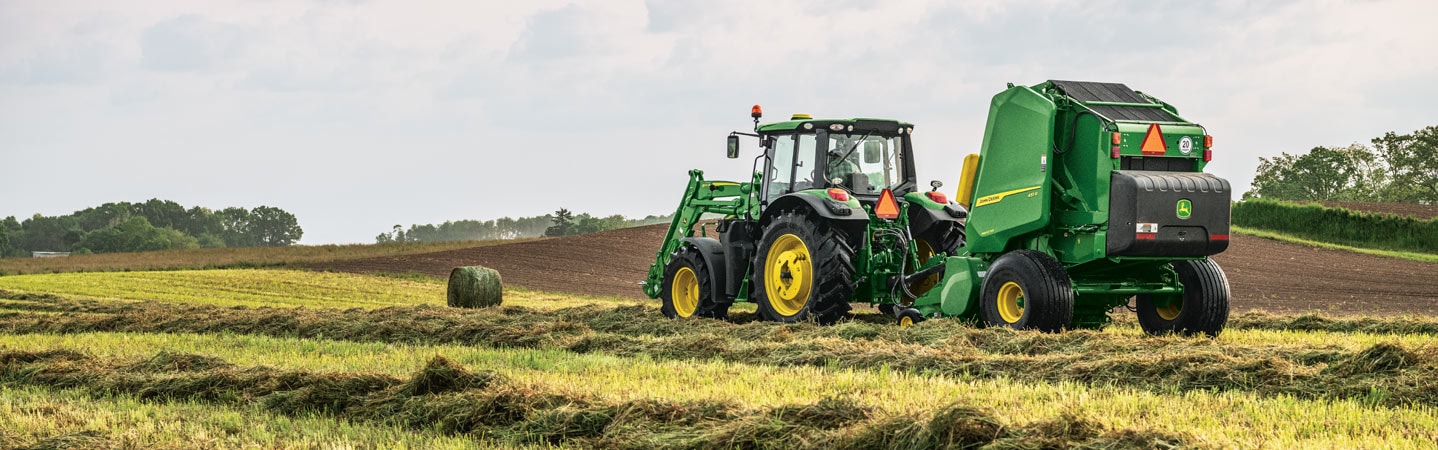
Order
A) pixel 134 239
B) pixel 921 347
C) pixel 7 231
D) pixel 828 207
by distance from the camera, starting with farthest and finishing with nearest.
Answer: pixel 7 231
pixel 134 239
pixel 828 207
pixel 921 347

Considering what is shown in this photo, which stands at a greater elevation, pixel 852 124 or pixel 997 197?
pixel 852 124

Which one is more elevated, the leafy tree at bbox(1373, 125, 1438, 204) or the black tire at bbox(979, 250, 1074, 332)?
the leafy tree at bbox(1373, 125, 1438, 204)

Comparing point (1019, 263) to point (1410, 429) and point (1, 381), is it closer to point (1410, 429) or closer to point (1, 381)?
point (1410, 429)

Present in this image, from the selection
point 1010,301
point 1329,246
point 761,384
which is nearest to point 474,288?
point 1010,301

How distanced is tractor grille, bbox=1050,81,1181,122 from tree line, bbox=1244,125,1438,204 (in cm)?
4518

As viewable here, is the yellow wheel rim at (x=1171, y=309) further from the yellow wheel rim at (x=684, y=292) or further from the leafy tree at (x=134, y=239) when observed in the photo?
the leafy tree at (x=134, y=239)

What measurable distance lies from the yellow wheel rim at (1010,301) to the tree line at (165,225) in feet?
221

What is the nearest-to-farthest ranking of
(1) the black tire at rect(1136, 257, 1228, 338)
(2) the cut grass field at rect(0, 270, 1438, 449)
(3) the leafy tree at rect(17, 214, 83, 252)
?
1. (2) the cut grass field at rect(0, 270, 1438, 449)
2. (1) the black tire at rect(1136, 257, 1228, 338)
3. (3) the leafy tree at rect(17, 214, 83, 252)

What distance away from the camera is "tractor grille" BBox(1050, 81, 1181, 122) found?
34.7 ft

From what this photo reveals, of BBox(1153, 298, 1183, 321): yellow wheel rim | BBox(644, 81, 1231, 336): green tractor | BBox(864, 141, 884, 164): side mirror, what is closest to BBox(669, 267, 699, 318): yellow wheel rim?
BBox(644, 81, 1231, 336): green tractor

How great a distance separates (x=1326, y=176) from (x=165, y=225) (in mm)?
65042

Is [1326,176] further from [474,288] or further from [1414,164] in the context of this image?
[474,288]

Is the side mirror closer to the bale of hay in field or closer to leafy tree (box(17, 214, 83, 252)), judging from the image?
the bale of hay in field

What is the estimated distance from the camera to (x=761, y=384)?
7.48 m
